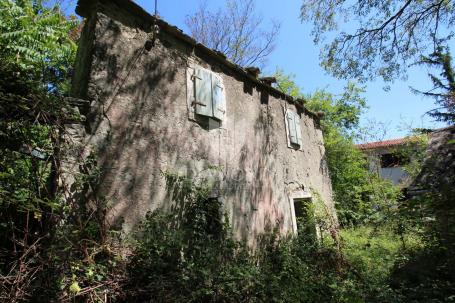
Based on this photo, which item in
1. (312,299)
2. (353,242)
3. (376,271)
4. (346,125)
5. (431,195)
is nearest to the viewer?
(431,195)

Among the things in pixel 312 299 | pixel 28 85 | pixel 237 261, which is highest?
pixel 28 85

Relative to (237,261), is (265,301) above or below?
below

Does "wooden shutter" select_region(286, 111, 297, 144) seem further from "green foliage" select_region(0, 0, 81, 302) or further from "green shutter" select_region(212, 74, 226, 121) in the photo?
"green foliage" select_region(0, 0, 81, 302)

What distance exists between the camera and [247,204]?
5.90 meters

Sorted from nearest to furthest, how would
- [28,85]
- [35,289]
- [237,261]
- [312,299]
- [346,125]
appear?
[35,289] < [28,85] < [312,299] < [237,261] < [346,125]

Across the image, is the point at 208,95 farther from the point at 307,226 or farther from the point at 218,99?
the point at 307,226

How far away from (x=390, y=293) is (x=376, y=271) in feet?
4.78

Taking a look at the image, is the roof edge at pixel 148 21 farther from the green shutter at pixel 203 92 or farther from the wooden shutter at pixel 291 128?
the wooden shutter at pixel 291 128

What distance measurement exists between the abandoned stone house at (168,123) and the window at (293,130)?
337mm

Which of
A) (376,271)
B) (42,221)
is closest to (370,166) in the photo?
(376,271)

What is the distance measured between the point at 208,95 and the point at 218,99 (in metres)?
0.25

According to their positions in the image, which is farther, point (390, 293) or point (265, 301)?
point (390, 293)

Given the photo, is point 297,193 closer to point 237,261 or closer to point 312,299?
point 237,261

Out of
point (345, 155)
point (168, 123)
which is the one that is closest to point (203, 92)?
point (168, 123)
